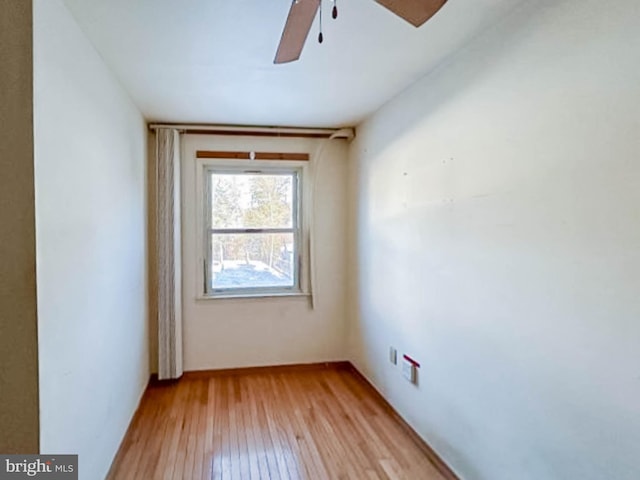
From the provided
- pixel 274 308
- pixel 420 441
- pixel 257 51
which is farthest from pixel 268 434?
pixel 257 51

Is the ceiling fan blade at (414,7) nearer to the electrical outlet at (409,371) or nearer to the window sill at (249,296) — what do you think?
the electrical outlet at (409,371)

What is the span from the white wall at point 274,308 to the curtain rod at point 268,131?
2.4 inches

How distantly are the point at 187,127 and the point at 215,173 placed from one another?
48 centimetres

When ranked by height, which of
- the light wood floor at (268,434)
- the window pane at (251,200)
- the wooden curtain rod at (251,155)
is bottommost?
the light wood floor at (268,434)

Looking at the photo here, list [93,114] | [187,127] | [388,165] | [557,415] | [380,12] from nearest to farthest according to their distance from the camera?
[557,415], [380,12], [93,114], [388,165], [187,127]

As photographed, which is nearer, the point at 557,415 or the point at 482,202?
the point at 557,415

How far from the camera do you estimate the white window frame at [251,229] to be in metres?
3.86

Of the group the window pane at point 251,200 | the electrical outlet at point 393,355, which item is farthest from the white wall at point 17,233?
the window pane at point 251,200

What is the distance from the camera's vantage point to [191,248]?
151 inches

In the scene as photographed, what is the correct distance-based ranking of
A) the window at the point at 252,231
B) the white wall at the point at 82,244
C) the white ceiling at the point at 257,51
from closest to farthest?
the white wall at the point at 82,244 < the white ceiling at the point at 257,51 < the window at the point at 252,231

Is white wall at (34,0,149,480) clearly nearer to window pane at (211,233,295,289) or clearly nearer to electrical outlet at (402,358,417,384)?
window pane at (211,233,295,289)

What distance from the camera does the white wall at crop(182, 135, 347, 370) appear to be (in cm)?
384

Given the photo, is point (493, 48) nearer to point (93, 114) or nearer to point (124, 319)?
point (93, 114)

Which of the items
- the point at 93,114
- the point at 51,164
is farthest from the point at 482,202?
the point at 93,114
